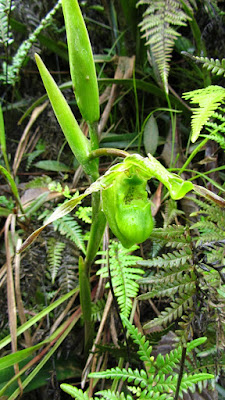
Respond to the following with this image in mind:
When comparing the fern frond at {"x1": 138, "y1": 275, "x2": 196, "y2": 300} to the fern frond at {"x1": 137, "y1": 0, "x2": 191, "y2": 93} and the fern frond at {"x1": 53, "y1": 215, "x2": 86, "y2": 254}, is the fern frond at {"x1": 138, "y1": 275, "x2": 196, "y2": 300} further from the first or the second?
the fern frond at {"x1": 137, "y1": 0, "x2": 191, "y2": 93}

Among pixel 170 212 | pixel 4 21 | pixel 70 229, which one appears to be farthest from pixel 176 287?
pixel 4 21

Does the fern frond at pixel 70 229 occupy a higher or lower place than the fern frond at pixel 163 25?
lower

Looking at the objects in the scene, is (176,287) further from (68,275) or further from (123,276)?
(68,275)

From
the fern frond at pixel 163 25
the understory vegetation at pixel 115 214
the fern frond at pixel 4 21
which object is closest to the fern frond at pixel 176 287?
the understory vegetation at pixel 115 214

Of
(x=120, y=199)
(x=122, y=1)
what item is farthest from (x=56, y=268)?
(x=122, y=1)

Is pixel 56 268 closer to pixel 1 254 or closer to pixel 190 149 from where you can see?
pixel 1 254

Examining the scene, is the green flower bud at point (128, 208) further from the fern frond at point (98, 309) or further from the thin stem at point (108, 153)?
the fern frond at point (98, 309)
